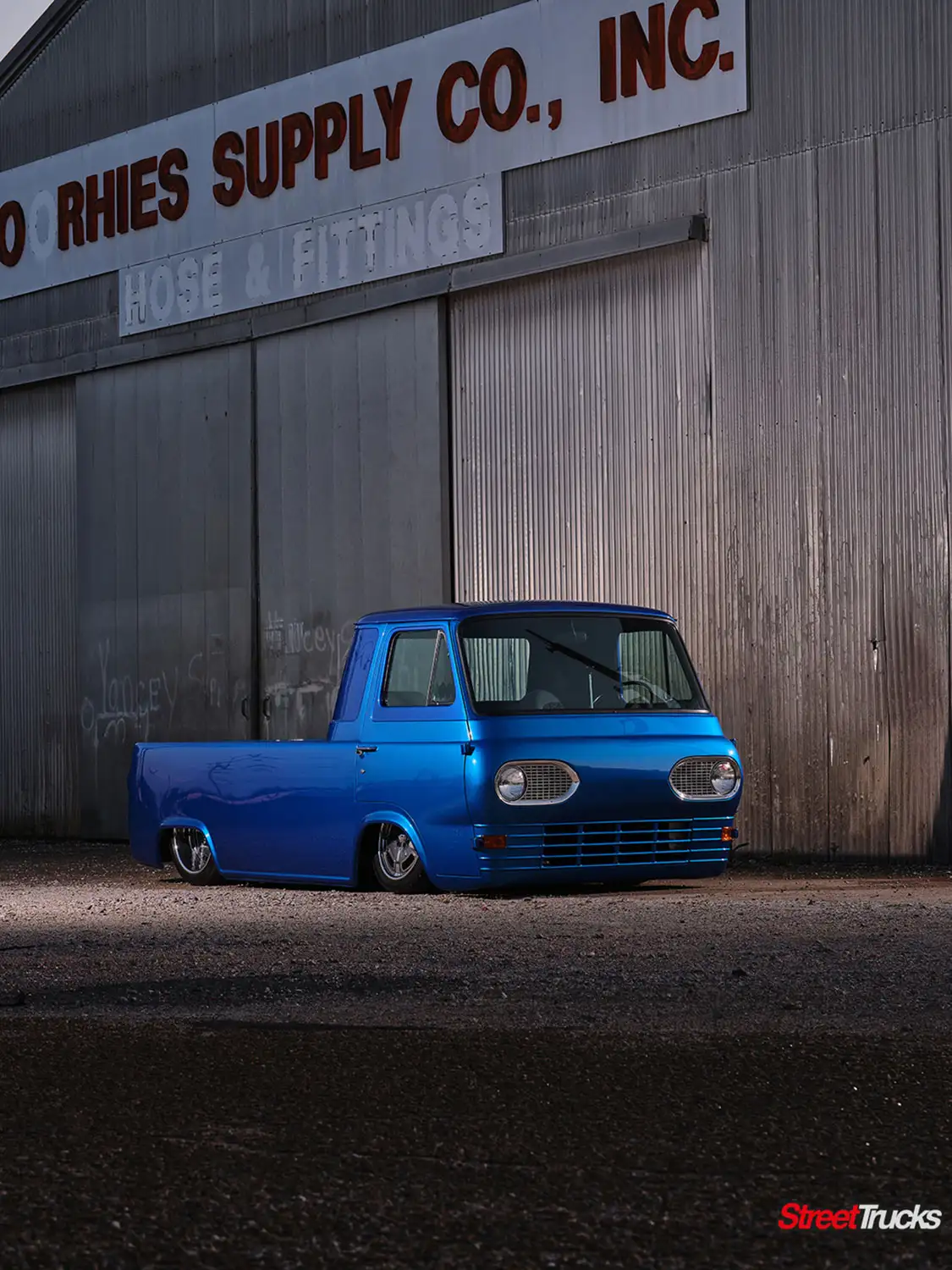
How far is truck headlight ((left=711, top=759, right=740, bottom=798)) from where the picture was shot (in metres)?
13.3

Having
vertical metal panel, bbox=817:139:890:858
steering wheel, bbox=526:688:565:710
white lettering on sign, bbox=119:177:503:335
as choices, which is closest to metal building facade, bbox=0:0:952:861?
vertical metal panel, bbox=817:139:890:858

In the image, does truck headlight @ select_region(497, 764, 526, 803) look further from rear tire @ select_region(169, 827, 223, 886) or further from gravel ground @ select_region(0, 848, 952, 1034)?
rear tire @ select_region(169, 827, 223, 886)

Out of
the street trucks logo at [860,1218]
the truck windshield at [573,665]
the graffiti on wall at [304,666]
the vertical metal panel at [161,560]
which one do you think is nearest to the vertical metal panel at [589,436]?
the graffiti on wall at [304,666]

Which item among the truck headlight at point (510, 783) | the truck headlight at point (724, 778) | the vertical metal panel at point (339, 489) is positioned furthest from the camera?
the vertical metal panel at point (339, 489)

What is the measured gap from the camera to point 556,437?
19.5m

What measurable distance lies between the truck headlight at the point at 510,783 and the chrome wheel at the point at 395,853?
828 mm

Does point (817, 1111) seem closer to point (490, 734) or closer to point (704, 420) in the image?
point (490, 734)

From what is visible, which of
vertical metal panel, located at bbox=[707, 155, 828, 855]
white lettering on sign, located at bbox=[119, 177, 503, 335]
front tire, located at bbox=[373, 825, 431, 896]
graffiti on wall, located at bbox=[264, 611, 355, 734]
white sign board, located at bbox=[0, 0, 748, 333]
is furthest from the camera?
graffiti on wall, located at bbox=[264, 611, 355, 734]

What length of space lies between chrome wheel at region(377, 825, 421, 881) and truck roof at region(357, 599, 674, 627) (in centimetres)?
145

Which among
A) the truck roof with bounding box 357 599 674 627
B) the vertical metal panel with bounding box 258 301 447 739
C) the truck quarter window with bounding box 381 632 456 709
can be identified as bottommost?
the truck quarter window with bounding box 381 632 456 709

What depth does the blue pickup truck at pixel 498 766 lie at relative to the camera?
1267 centimetres

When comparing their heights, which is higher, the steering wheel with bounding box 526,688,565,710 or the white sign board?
the white sign board

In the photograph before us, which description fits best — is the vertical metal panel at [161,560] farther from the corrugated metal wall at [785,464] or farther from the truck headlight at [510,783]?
the truck headlight at [510,783]

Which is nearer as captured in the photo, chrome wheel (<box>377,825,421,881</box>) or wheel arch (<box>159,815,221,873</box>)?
chrome wheel (<box>377,825,421,881</box>)
